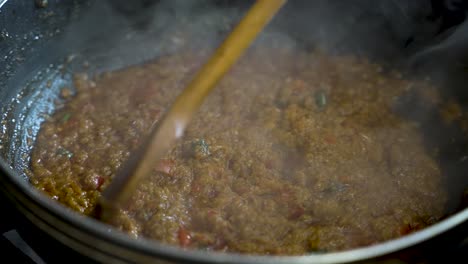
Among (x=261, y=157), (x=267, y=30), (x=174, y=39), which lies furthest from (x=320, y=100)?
(x=174, y=39)

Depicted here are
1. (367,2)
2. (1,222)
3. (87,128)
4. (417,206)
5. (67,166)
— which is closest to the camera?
(1,222)

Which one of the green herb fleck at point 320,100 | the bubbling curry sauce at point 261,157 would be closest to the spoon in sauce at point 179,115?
the bubbling curry sauce at point 261,157

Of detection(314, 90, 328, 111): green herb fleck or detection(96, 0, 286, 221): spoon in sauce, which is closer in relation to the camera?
detection(96, 0, 286, 221): spoon in sauce

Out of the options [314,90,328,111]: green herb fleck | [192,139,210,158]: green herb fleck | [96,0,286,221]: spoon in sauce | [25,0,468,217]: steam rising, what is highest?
[96,0,286,221]: spoon in sauce

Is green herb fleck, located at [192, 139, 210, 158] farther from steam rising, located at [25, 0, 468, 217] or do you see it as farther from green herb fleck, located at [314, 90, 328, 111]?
steam rising, located at [25, 0, 468, 217]

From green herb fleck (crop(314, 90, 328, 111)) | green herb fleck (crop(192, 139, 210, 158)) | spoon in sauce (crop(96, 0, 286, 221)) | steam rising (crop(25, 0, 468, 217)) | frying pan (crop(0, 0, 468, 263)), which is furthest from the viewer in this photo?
steam rising (crop(25, 0, 468, 217))

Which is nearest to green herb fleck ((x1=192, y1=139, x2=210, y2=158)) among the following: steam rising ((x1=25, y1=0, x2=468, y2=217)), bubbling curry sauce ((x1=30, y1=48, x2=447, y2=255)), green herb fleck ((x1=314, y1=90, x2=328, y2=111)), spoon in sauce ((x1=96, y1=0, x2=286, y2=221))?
bubbling curry sauce ((x1=30, y1=48, x2=447, y2=255))

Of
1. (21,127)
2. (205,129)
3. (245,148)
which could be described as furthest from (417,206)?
(21,127)

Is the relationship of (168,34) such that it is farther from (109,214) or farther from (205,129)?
(109,214)
